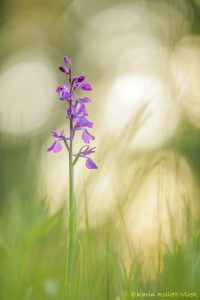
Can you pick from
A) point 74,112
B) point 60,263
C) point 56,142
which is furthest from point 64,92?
point 60,263

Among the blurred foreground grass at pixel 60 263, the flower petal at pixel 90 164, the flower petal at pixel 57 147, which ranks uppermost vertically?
the flower petal at pixel 57 147

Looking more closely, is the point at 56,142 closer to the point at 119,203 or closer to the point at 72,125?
the point at 72,125

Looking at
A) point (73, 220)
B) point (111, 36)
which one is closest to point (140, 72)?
point (73, 220)

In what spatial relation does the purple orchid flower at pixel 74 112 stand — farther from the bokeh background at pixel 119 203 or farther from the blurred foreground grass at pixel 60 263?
the blurred foreground grass at pixel 60 263

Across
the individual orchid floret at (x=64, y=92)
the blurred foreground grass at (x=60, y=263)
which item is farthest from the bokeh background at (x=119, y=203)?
the individual orchid floret at (x=64, y=92)

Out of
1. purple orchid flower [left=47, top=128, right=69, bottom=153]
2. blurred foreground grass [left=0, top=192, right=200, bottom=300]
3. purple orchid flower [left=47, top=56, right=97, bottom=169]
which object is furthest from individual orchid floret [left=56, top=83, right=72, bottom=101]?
blurred foreground grass [left=0, top=192, right=200, bottom=300]

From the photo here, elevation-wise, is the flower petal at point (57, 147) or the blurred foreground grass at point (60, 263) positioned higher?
the flower petal at point (57, 147)

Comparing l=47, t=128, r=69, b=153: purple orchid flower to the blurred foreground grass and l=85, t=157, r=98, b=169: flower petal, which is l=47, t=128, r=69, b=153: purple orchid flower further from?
the blurred foreground grass

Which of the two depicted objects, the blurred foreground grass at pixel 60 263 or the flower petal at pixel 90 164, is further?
the flower petal at pixel 90 164
